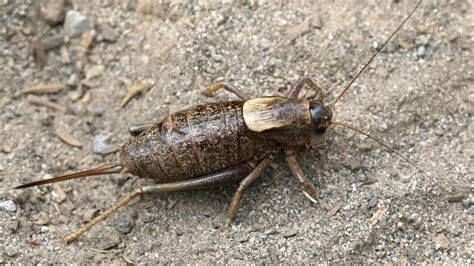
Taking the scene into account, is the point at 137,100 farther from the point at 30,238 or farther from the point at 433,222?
the point at 433,222

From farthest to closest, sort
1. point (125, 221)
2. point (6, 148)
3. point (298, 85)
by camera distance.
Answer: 1. point (6, 148)
2. point (298, 85)
3. point (125, 221)

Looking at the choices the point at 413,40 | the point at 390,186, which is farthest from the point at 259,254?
Answer: the point at 413,40

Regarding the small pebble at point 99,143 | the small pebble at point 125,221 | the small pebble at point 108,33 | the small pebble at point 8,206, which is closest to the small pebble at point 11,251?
the small pebble at point 8,206

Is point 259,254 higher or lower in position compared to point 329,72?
lower

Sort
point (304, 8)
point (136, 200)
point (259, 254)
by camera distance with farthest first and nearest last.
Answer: point (304, 8) → point (136, 200) → point (259, 254)

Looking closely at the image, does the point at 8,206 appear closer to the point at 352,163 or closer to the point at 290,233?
the point at 290,233

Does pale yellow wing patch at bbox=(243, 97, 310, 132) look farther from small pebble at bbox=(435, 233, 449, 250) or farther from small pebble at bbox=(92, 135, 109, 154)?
small pebble at bbox=(92, 135, 109, 154)

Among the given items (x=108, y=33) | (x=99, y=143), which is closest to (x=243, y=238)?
(x=99, y=143)

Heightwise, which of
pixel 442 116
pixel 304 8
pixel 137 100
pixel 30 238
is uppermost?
pixel 304 8
